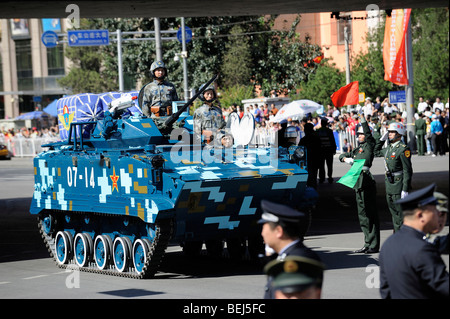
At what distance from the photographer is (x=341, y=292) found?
444 inches

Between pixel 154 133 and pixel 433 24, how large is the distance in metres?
30.8

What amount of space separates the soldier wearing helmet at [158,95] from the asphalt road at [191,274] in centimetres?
245

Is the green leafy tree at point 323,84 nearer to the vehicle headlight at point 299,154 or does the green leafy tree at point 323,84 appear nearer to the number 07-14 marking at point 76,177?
the number 07-14 marking at point 76,177

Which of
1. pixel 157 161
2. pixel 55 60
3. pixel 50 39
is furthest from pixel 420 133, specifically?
pixel 55 60

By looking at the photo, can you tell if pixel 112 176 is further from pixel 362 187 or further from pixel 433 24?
pixel 433 24

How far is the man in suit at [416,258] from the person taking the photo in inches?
237

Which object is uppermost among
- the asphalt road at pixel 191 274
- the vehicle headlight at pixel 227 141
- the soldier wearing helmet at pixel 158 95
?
the soldier wearing helmet at pixel 158 95

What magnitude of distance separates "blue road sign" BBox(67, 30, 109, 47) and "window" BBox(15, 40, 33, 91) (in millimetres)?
→ 48596

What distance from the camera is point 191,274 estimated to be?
13.5 metres

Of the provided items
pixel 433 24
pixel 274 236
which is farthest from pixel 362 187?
pixel 433 24

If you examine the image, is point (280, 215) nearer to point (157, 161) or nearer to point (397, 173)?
point (157, 161)

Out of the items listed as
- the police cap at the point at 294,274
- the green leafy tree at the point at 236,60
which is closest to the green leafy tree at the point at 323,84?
the green leafy tree at the point at 236,60

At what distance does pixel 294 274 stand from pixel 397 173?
9716 millimetres
